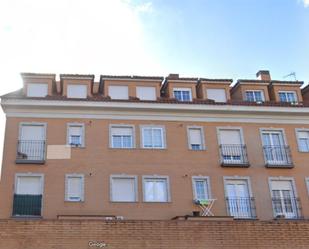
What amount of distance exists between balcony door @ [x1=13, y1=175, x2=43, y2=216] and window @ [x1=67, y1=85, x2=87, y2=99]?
5.03 m

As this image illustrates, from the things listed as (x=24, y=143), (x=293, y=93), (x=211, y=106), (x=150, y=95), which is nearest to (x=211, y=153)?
(x=211, y=106)

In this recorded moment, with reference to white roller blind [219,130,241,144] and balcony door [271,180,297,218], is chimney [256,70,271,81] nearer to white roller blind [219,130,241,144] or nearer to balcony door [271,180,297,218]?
white roller blind [219,130,241,144]

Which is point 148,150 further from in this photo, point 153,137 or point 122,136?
point 122,136

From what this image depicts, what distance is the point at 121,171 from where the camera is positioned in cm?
2423

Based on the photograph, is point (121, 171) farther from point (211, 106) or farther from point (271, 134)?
point (271, 134)

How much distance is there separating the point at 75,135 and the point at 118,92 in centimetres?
357

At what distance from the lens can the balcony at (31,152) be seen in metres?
23.6

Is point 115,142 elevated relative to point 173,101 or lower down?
lower down

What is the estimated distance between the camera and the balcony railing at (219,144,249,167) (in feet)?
83.0

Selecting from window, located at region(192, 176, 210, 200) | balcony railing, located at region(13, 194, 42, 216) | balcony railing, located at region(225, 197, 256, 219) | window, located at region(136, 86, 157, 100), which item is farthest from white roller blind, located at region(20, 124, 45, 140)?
balcony railing, located at region(225, 197, 256, 219)

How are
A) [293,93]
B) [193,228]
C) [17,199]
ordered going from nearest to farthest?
[193,228], [17,199], [293,93]

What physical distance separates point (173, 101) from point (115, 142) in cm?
388

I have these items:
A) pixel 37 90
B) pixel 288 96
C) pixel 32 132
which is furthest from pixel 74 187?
pixel 288 96

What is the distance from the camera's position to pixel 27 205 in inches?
900
